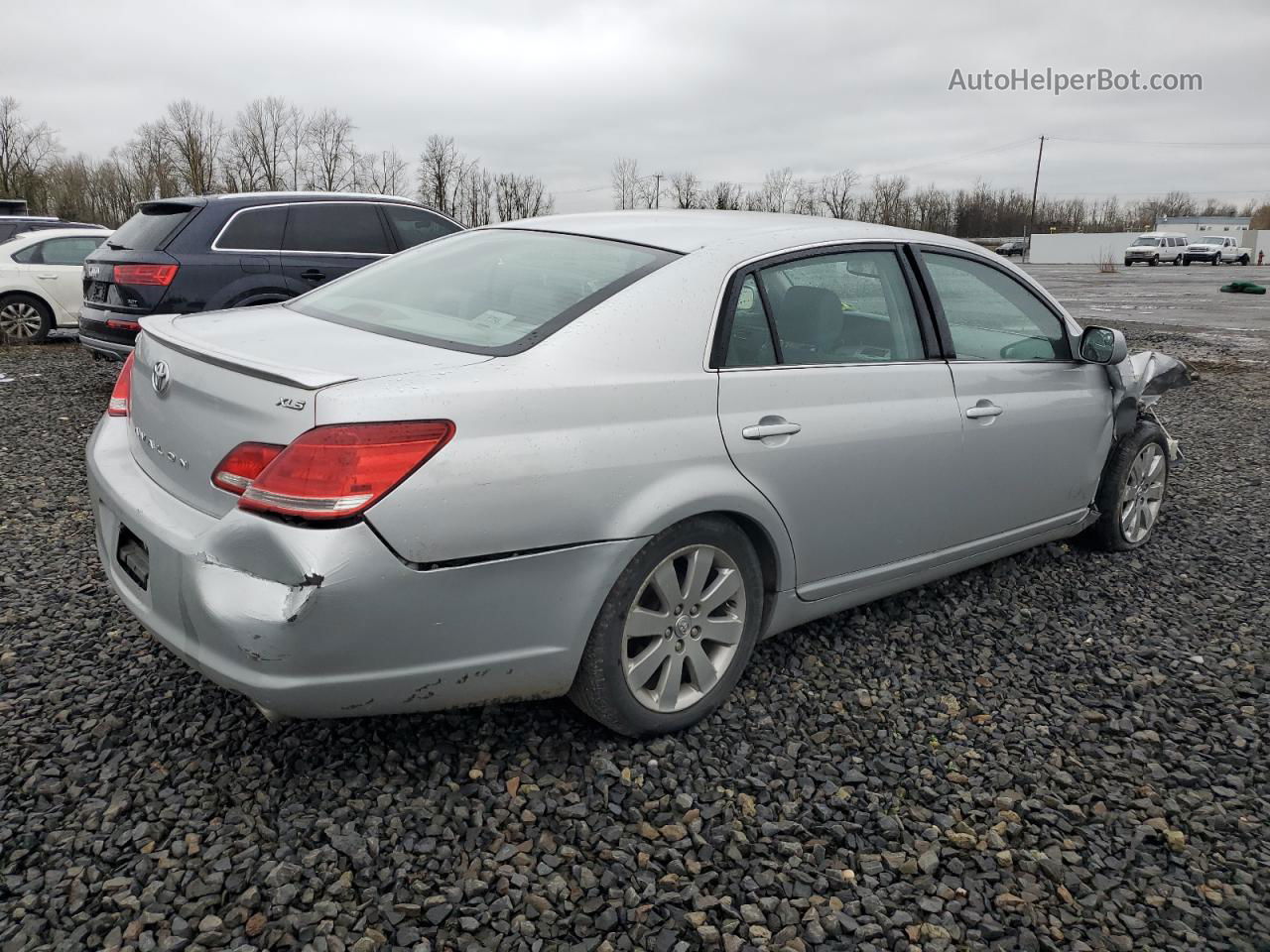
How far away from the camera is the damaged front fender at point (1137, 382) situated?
14.2 ft

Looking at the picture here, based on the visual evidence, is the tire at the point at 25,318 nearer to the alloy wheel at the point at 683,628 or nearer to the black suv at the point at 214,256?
the black suv at the point at 214,256

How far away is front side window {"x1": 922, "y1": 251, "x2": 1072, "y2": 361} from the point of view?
3639 millimetres

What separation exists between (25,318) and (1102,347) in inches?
489

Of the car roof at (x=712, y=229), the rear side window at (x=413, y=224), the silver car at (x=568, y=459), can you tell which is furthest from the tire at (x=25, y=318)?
the car roof at (x=712, y=229)

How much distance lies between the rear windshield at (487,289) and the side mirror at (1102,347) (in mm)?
2146

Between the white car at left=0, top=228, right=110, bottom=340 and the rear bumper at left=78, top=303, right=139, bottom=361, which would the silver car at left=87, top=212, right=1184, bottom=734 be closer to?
the rear bumper at left=78, top=303, right=139, bottom=361

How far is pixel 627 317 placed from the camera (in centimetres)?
267

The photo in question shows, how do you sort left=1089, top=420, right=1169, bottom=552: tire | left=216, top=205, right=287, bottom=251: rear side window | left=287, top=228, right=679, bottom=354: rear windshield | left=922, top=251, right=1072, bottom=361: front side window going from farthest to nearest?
left=216, top=205, right=287, bottom=251: rear side window, left=1089, top=420, right=1169, bottom=552: tire, left=922, top=251, right=1072, bottom=361: front side window, left=287, top=228, right=679, bottom=354: rear windshield

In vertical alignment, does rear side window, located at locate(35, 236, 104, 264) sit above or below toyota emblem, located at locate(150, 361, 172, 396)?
above

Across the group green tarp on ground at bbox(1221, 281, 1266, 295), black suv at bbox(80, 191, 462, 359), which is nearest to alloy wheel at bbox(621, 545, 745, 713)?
black suv at bbox(80, 191, 462, 359)

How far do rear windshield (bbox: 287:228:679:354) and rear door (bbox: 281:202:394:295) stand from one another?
4.74 metres

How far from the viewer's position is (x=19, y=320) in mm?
11906

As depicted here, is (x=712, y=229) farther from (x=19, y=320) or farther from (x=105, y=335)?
(x=19, y=320)

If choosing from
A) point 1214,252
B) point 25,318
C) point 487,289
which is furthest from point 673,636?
point 1214,252
